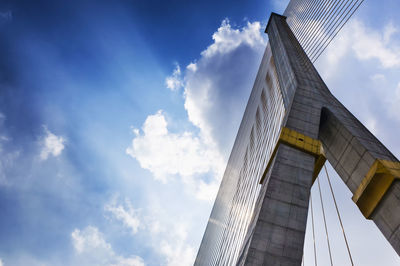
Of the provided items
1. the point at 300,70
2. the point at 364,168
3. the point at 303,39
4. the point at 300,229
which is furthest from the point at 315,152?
the point at 303,39

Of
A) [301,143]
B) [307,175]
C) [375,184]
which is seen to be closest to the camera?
[375,184]

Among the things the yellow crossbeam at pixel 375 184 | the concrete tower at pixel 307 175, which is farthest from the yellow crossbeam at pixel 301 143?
the yellow crossbeam at pixel 375 184

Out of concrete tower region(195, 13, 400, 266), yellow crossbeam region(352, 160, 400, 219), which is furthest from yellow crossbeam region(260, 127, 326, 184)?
yellow crossbeam region(352, 160, 400, 219)

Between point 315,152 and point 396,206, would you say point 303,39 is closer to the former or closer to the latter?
point 315,152

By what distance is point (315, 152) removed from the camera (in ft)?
44.8

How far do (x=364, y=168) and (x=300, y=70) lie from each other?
10.4 m

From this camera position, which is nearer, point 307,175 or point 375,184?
point 375,184

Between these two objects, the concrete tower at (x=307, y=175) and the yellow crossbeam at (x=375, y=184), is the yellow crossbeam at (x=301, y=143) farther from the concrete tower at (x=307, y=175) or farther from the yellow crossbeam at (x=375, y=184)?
the yellow crossbeam at (x=375, y=184)

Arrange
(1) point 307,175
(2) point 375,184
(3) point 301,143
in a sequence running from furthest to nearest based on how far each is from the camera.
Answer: (3) point 301,143 → (1) point 307,175 → (2) point 375,184

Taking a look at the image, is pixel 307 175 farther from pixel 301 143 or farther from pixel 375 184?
pixel 375 184

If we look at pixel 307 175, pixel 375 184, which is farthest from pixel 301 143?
pixel 375 184

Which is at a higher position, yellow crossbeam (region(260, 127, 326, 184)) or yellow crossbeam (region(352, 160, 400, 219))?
yellow crossbeam (region(260, 127, 326, 184))

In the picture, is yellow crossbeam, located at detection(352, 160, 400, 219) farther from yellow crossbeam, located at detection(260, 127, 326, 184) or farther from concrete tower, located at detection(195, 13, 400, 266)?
yellow crossbeam, located at detection(260, 127, 326, 184)

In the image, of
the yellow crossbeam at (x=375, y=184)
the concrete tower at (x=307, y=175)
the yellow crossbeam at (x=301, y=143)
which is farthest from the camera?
the yellow crossbeam at (x=301, y=143)
